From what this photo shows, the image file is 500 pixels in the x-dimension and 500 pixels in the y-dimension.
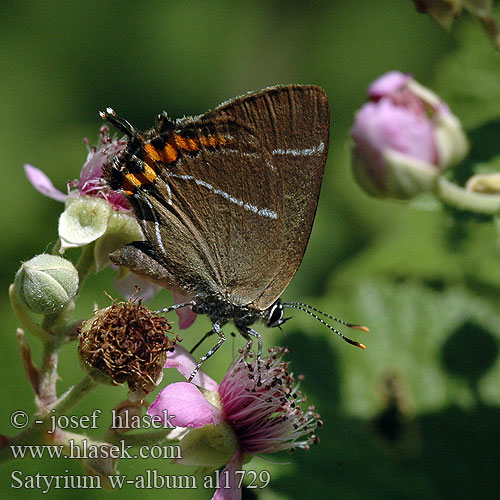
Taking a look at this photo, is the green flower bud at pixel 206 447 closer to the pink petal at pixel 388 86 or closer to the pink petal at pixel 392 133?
the pink petal at pixel 392 133

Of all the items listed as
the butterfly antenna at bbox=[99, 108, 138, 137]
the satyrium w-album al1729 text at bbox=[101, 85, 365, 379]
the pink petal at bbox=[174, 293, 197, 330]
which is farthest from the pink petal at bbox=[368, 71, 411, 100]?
the pink petal at bbox=[174, 293, 197, 330]

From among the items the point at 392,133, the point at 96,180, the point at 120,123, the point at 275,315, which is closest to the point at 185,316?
the point at 275,315

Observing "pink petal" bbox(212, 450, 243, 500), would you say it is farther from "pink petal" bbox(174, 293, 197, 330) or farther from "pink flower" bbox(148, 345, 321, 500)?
"pink petal" bbox(174, 293, 197, 330)

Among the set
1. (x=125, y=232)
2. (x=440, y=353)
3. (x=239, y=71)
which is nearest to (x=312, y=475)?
(x=440, y=353)

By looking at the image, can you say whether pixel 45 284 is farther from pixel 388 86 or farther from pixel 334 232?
pixel 334 232

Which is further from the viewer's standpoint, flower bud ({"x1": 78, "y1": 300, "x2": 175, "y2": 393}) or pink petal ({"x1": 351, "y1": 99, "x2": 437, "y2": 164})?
pink petal ({"x1": 351, "y1": 99, "x2": 437, "y2": 164})

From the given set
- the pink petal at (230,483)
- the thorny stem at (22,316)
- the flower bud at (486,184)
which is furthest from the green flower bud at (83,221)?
the flower bud at (486,184)
